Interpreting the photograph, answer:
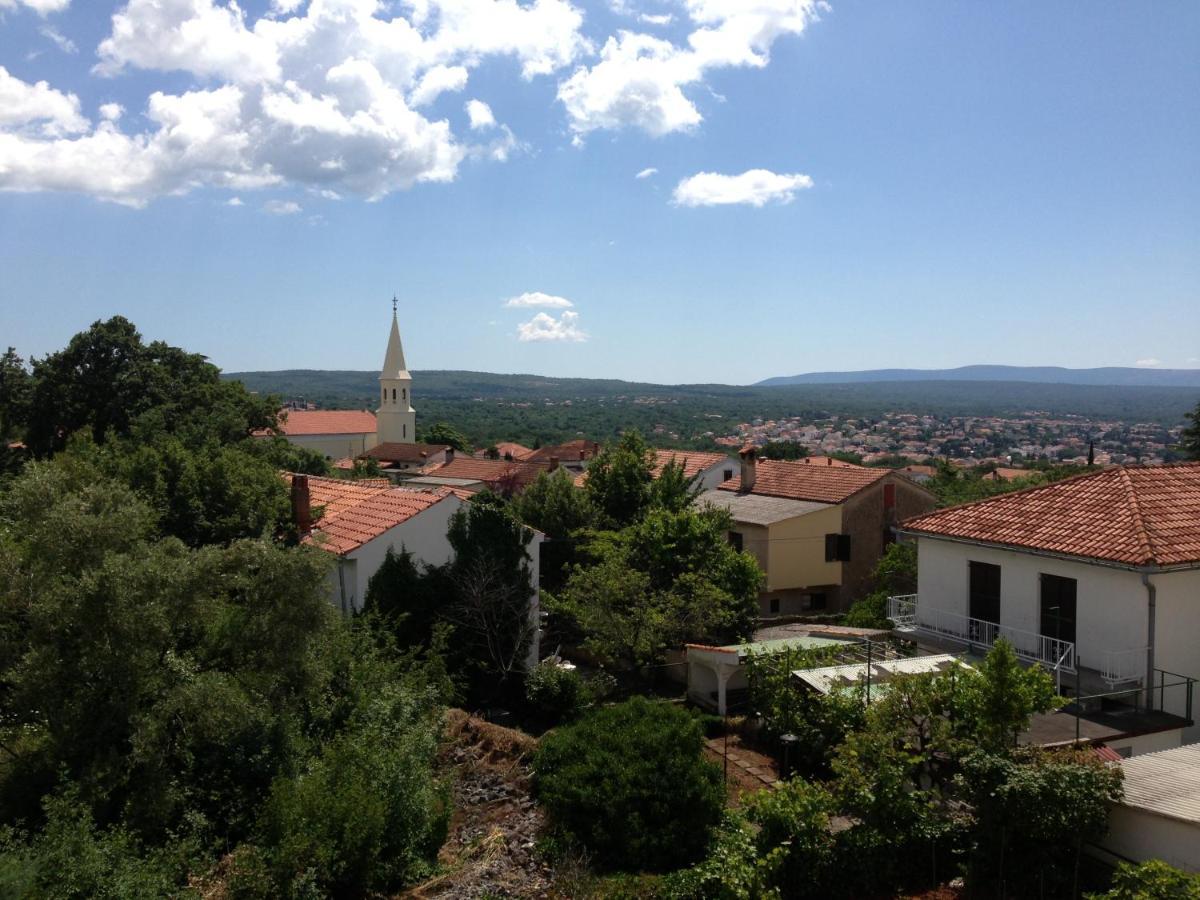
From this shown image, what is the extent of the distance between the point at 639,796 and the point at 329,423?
109941 mm

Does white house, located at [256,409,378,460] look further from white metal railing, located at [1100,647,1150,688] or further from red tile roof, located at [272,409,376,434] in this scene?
white metal railing, located at [1100,647,1150,688]

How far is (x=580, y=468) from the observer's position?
6938 cm

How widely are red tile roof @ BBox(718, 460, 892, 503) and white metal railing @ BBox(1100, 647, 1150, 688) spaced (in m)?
18.1

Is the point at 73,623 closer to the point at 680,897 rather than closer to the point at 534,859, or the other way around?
the point at 534,859

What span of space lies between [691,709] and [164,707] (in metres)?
11.2

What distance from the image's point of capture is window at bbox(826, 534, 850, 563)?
35062 millimetres

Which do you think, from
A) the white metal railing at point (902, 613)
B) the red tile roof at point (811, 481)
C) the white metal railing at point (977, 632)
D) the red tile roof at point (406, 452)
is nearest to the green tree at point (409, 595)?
the white metal railing at point (902, 613)

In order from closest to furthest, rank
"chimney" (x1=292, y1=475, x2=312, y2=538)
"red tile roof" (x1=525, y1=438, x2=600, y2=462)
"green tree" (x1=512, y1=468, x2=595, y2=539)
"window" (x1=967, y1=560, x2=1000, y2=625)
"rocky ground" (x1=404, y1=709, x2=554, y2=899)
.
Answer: "rocky ground" (x1=404, y1=709, x2=554, y2=899), "window" (x1=967, y1=560, x2=1000, y2=625), "chimney" (x1=292, y1=475, x2=312, y2=538), "green tree" (x1=512, y1=468, x2=595, y2=539), "red tile roof" (x1=525, y1=438, x2=600, y2=462)

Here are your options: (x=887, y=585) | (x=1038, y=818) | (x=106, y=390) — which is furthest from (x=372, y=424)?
(x=1038, y=818)

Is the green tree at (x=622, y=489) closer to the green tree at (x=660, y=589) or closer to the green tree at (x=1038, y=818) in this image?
the green tree at (x=660, y=589)

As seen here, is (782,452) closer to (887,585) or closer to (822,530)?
(822,530)

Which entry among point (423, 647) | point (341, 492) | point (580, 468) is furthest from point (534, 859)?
point (580, 468)

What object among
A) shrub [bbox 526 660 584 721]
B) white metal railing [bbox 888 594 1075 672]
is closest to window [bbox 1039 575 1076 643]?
white metal railing [bbox 888 594 1075 672]

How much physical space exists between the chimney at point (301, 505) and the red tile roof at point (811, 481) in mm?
20832
